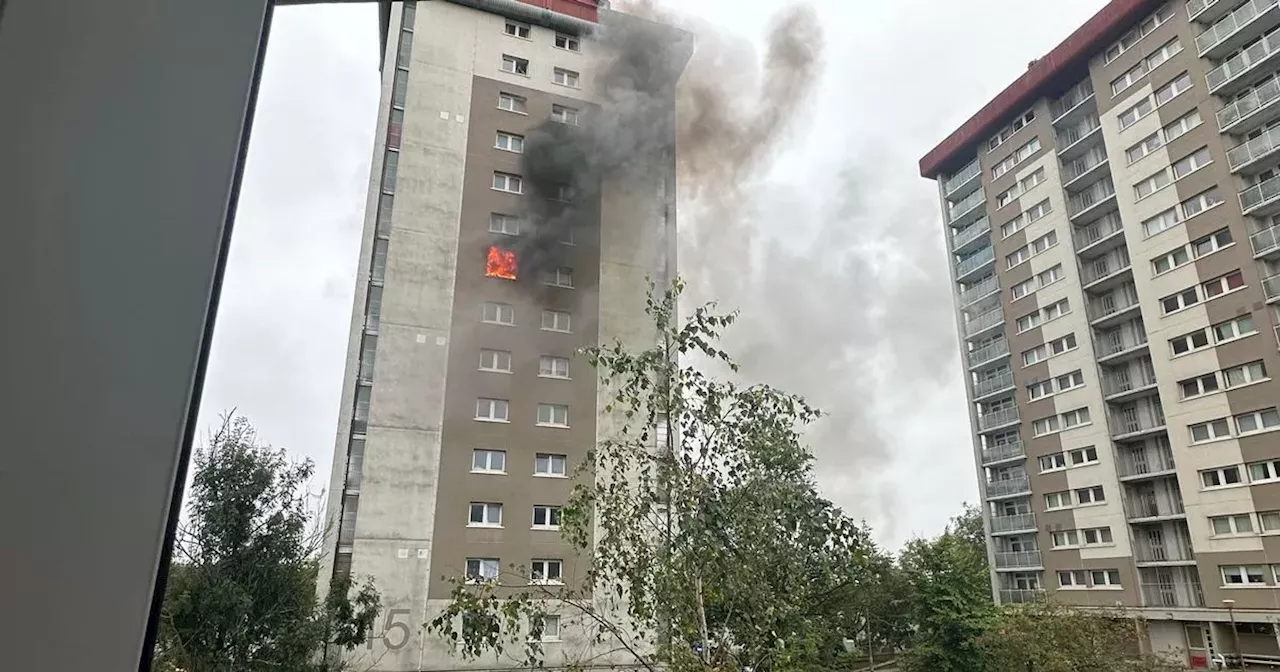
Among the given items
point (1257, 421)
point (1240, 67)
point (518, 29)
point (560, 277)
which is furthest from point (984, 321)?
point (518, 29)

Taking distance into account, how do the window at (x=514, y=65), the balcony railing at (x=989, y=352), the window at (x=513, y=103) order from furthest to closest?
the balcony railing at (x=989, y=352), the window at (x=514, y=65), the window at (x=513, y=103)

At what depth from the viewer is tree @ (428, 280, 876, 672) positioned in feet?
5.22

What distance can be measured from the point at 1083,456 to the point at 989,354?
1711 mm

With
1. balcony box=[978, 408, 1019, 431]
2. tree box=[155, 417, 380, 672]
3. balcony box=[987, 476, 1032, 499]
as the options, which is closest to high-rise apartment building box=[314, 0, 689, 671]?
tree box=[155, 417, 380, 672]

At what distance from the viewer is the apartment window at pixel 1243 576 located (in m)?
5.71

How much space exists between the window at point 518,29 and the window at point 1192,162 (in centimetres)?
645

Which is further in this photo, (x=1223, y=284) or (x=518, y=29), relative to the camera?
(x=1223, y=284)

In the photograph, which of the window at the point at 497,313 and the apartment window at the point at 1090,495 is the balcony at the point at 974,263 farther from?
the window at the point at 497,313

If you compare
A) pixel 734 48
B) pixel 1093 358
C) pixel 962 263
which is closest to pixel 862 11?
pixel 734 48

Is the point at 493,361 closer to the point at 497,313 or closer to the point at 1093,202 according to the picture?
the point at 497,313

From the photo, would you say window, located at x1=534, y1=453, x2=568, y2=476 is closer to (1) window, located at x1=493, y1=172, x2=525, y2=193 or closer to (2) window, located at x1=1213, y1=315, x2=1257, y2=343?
(1) window, located at x1=493, y1=172, x2=525, y2=193

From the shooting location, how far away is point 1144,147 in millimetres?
7312

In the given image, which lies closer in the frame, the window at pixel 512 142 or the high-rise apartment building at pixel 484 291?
the high-rise apartment building at pixel 484 291

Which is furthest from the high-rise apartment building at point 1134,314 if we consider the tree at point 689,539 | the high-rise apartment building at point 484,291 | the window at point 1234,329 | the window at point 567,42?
the tree at point 689,539
